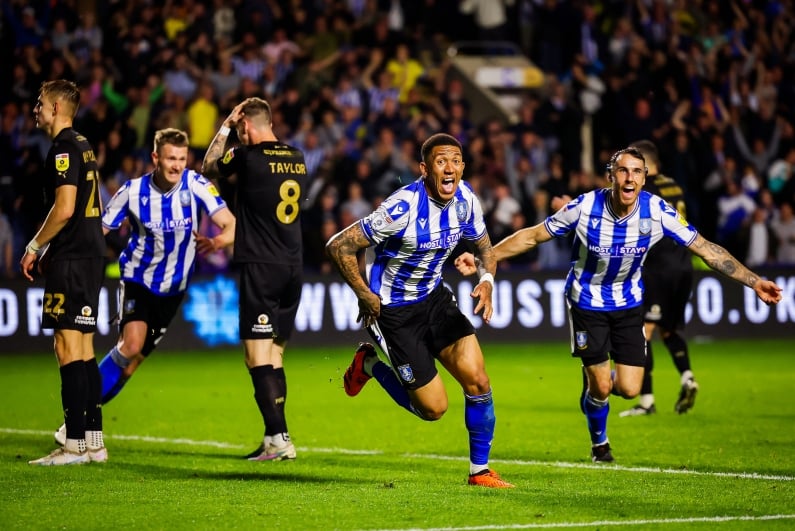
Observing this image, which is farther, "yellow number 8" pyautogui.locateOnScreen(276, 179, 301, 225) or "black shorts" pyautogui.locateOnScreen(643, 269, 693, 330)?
"black shorts" pyautogui.locateOnScreen(643, 269, 693, 330)

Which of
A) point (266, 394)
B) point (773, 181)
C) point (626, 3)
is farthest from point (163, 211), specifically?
point (626, 3)

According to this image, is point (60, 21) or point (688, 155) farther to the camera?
point (688, 155)

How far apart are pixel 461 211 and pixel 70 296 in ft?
9.05

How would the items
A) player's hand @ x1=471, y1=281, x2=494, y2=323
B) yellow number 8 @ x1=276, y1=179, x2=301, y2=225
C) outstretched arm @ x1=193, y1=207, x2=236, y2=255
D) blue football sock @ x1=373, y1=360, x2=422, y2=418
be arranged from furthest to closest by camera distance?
outstretched arm @ x1=193, y1=207, x2=236, y2=255 < yellow number 8 @ x1=276, y1=179, x2=301, y2=225 < blue football sock @ x1=373, y1=360, x2=422, y2=418 < player's hand @ x1=471, y1=281, x2=494, y2=323

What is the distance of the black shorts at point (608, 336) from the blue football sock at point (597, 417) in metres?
0.28

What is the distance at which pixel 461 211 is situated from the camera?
8.56 meters

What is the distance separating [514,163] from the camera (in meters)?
22.4

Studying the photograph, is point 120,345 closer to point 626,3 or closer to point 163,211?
point 163,211

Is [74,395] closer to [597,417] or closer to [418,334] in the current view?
[418,334]

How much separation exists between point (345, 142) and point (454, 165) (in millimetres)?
13078

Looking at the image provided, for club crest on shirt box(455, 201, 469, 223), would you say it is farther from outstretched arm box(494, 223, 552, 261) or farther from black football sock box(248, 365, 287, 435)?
black football sock box(248, 365, 287, 435)

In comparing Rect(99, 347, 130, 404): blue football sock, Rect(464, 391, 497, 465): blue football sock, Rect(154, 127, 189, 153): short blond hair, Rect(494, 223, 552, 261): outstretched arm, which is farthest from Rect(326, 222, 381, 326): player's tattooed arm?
Rect(99, 347, 130, 404): blue football sock

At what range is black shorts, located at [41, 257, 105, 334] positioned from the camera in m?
9.23

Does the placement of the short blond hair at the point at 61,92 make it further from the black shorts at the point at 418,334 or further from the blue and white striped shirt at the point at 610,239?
the blue and white striped shirt at the point at 610,239
